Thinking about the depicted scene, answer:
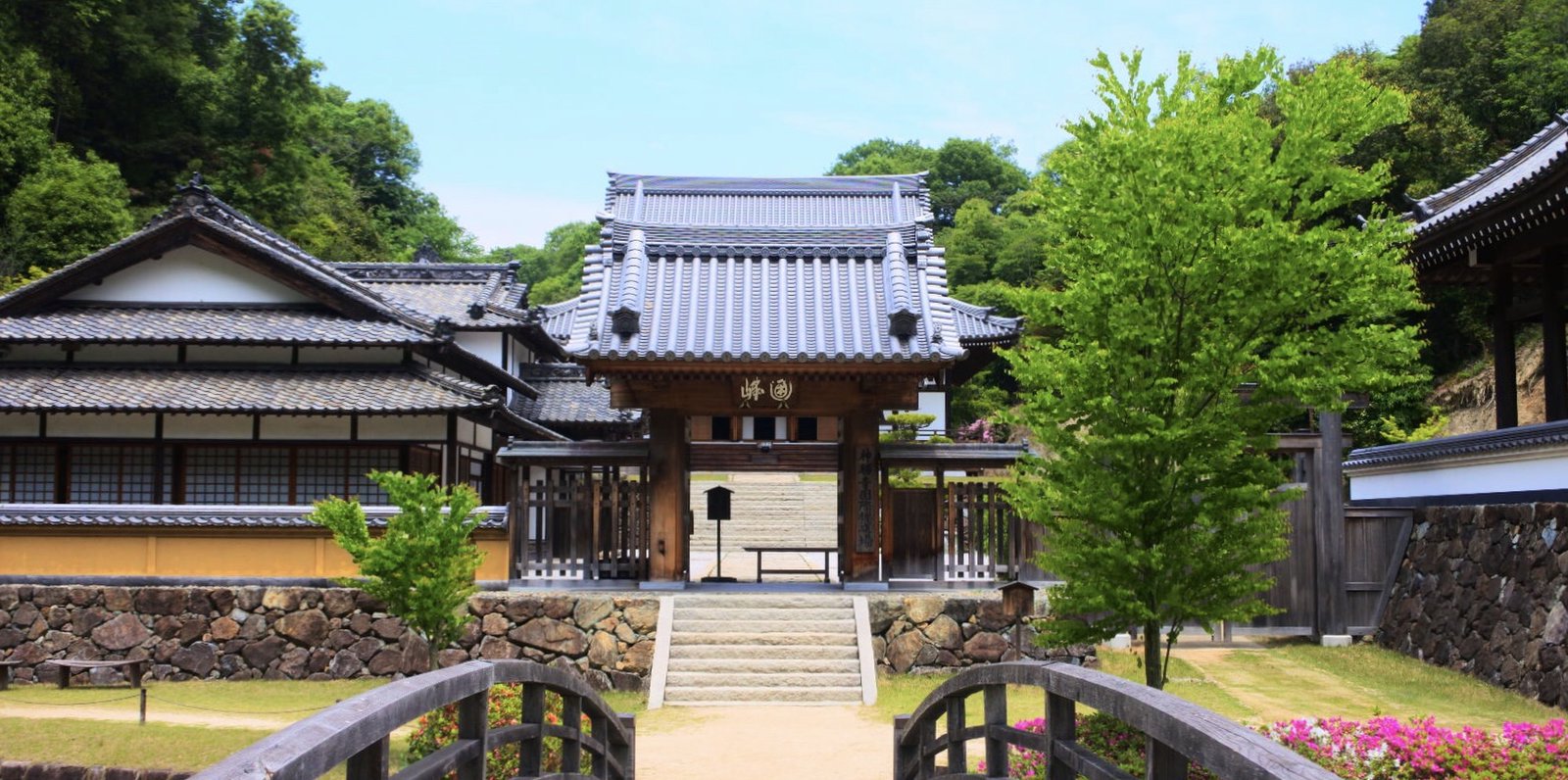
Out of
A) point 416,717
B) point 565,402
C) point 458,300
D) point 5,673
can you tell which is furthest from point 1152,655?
point 458,300

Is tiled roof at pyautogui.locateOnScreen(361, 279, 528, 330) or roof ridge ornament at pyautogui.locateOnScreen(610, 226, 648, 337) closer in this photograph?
roof ridge ornament at pyautogui.locateOnScreen(610, 226, 648, 337)

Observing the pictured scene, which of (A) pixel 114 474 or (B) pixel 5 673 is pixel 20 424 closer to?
(A) pixel 114 474

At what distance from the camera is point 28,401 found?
21.6 m

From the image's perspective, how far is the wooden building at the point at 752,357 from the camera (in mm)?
17625

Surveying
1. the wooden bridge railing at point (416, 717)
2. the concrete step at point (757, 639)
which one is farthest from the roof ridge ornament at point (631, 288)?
the wooden bridge railing at point (416, 717)

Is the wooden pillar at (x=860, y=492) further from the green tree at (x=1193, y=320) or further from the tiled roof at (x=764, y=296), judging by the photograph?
the green tree at (x=1193, y=320)

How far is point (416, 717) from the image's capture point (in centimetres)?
367

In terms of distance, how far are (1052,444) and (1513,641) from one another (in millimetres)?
7625

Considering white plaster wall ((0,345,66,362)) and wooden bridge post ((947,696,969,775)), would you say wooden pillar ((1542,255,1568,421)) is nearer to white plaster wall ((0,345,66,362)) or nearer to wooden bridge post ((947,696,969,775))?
wooden bridge post ((947,696,969,775))

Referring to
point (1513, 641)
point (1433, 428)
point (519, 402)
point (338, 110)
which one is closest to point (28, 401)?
point (519, 402)

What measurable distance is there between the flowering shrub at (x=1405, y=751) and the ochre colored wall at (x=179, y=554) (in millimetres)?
11583

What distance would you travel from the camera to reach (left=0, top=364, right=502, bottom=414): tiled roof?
21.9m

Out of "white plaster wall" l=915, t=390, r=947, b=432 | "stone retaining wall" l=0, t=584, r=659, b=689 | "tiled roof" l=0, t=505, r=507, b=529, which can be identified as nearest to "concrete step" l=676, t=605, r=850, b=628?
"stone retaining wall" l=0, t=584, r=659, b=689

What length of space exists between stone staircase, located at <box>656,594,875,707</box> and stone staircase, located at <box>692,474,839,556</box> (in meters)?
18.0
